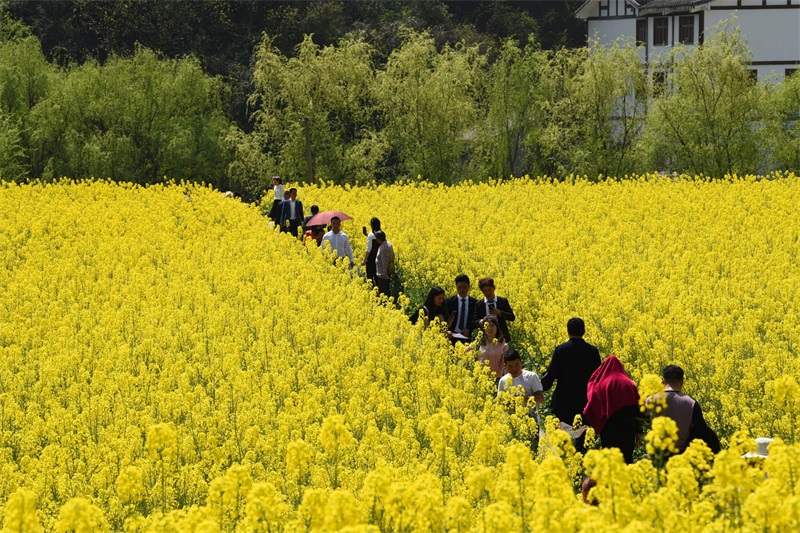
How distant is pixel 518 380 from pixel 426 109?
3897 centimetres

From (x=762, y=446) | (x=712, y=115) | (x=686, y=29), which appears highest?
(x=686, y=29)

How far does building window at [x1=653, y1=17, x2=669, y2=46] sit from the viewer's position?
54594 mm

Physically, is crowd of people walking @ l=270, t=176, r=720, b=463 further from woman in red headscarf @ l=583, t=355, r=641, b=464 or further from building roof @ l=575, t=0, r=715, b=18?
building roof @ l=575, t=0, r=715, b=18

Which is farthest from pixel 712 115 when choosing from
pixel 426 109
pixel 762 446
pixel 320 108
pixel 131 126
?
pixel 762 446

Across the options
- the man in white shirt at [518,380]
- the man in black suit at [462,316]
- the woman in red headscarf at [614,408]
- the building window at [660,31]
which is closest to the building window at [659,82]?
the building window at [660,31]

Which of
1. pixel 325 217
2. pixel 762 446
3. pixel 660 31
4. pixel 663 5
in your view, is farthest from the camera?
pixel 660 31

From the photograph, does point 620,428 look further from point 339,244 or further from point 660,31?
point 660,31

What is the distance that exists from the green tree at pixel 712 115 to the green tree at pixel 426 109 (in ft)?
28.2

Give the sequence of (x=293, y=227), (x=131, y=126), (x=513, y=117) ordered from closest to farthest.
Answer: (x=293, y=227)
(x=513, y=117)
(x=131, y=126)

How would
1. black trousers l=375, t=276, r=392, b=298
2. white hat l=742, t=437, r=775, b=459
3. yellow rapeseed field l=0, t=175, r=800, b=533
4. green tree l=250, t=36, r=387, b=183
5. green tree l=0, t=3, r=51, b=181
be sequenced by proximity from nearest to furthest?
yellow rapeseed field l=0, t=175, r=800, b=533, white hat l=742, t=437, r=775, b=459, black trousers l=375, t=276, r=392, b=298, green tree l=250, t=36, r=387, b=183, green tree l=0, t=3, r=51, b=181

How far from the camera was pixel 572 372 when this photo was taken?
35.3ft

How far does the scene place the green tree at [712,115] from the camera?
43906 millimetres

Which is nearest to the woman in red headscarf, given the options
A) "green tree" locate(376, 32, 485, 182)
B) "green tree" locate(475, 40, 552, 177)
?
"green tree" locate(376, 32, 485, 182)

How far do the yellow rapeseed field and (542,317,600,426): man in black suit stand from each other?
→ 398 mm
